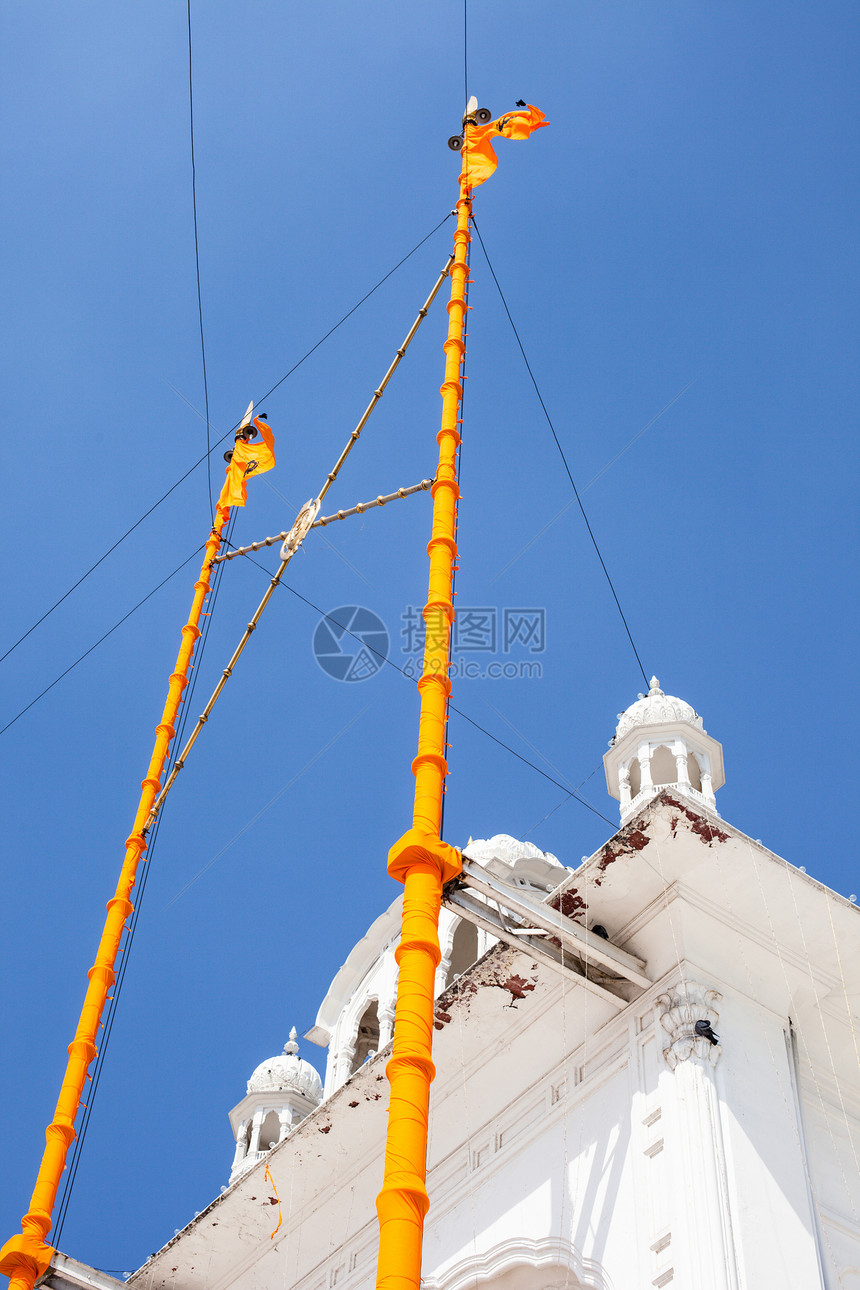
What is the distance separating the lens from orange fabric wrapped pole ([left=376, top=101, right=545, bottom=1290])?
7.15 metres

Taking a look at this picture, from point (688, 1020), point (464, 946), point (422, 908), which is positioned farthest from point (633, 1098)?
point (464, 946)

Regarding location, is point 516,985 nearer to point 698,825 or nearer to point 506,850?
point 698,825

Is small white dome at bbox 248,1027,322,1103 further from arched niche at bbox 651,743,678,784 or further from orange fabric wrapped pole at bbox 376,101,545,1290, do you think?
orange fabric wrapped pole at bbox 376,101,545,1290

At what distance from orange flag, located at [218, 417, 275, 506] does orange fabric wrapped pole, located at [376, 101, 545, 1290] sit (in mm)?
4383

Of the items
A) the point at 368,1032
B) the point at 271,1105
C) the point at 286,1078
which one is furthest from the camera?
the point at 286,1078

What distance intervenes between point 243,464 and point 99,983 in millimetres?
6269

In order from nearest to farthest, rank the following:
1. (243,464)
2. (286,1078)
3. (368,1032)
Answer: (243,464) → (368,1032) → (286,1078)

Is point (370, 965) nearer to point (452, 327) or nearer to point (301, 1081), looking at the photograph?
point (301, 1081)

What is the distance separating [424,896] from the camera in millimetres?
8562

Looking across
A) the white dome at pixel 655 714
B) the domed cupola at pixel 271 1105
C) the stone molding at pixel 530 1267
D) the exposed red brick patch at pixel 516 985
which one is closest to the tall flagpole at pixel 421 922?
the stone molding at pixel 530 1267

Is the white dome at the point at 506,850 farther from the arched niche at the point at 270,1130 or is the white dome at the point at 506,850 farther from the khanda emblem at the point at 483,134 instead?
the khanda emblem at the point at 483,134

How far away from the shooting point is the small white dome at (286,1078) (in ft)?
76.8

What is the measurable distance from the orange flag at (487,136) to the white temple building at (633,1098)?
20.4 ft

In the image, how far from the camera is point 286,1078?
23500 millimetres
